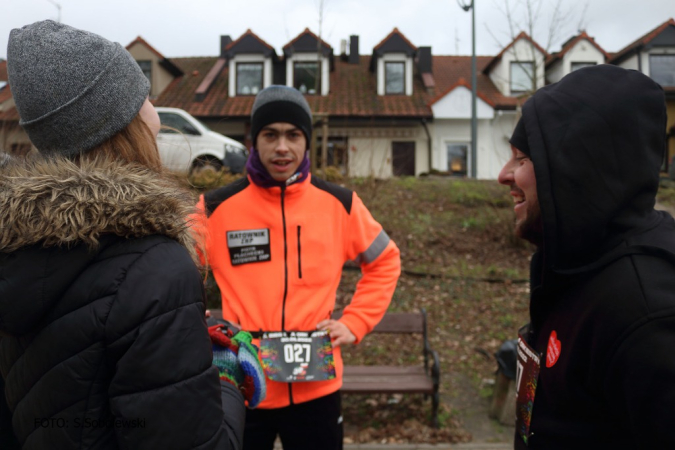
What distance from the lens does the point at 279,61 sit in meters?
22.4

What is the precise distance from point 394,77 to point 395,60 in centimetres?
68

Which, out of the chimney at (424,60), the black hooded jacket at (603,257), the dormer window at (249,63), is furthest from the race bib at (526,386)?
the chimney at (424,60)

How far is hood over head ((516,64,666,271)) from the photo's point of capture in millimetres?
1372

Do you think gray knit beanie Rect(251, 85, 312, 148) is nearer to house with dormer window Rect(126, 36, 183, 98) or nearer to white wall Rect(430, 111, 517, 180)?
white wall Rect(430, 111, 517, 180)

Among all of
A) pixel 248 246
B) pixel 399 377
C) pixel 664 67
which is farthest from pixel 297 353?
pixel 664 67

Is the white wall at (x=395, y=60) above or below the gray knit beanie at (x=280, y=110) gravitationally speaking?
above

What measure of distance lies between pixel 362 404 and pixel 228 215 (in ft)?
9.43

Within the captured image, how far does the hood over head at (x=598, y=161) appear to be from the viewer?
1372 mm

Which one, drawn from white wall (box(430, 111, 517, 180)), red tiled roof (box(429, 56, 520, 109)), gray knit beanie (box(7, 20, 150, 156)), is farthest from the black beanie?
red tiled roof (box(429, 56, 520, 109))

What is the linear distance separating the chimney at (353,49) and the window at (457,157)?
6555 mm

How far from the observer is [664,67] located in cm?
2191

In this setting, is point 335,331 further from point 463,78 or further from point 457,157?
point 463,78

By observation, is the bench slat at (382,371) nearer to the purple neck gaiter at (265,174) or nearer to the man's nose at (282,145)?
the purple neck gaiter at (265,174)

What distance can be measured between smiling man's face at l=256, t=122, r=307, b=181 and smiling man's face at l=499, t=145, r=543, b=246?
1.28 m
